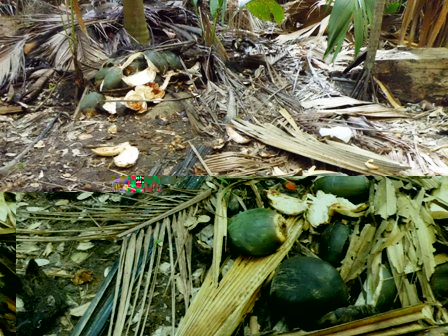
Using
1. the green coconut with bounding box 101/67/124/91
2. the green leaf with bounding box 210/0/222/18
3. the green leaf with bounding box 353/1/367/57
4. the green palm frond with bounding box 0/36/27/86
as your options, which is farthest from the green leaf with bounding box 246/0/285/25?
the green palm frond with bounding box 0/36/27/86

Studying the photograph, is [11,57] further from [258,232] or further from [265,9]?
[258,232]

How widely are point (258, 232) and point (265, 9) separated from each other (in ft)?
2.00

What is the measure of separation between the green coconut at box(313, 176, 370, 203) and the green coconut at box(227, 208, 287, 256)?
0.53 feet

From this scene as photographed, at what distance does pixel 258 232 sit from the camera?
1.35 meters

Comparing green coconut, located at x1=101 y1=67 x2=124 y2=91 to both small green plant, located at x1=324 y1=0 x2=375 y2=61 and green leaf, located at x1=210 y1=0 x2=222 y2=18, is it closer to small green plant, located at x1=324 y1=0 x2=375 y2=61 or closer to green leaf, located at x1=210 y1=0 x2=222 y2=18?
green leaf, located at x1=210 y1=0 x2=222 y2=18

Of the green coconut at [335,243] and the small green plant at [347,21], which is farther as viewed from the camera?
the small green plant at [347,21]

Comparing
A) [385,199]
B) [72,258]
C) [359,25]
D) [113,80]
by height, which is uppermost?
[359,25]

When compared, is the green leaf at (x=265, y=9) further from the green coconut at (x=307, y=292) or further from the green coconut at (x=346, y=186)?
the green coconut at (x=307, y=292)

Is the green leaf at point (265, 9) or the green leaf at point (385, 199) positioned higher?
the green leaf at point (265, 9)

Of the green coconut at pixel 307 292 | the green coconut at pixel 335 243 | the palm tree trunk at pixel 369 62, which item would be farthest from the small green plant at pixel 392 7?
the green coconut at pixel 307 292

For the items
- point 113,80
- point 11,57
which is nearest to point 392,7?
point 113,80

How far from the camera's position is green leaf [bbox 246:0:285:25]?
1.50 metres

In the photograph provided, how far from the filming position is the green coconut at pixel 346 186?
1.44m

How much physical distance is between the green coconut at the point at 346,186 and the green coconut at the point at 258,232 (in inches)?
6.4
